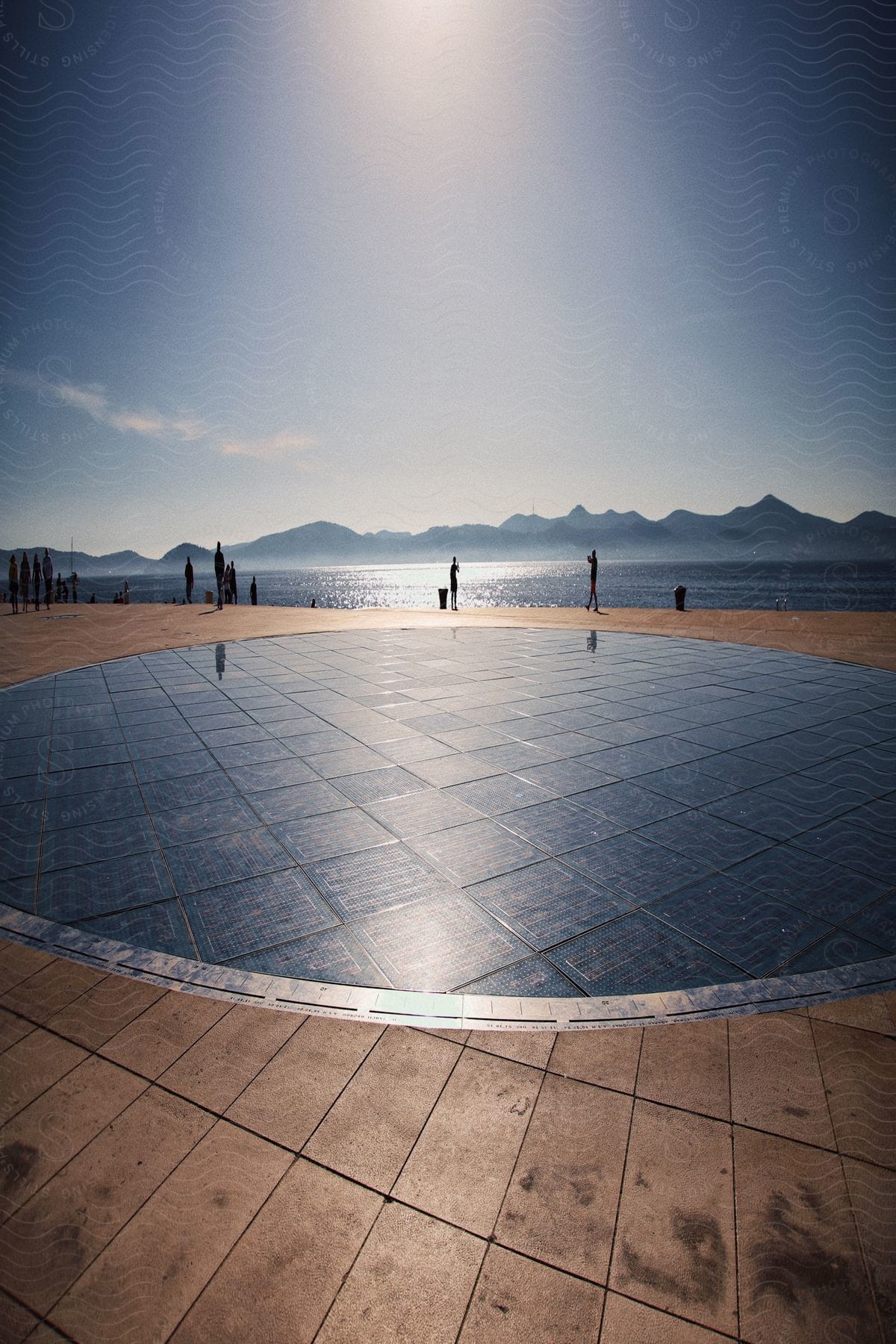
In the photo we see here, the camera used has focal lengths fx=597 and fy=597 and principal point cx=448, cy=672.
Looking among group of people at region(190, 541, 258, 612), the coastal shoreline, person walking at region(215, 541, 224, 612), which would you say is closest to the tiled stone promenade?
the coastal shoreline

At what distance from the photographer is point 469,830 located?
5297mm

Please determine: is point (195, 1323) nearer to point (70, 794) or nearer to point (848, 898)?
point (848, 898)

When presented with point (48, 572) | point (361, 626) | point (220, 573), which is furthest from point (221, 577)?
point (361, 626)

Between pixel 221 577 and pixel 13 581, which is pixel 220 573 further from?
pixel 13 581

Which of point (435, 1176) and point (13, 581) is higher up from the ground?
point (13, 581)

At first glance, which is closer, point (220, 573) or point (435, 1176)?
point (435, 1176)

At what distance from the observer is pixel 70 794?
6.20 meters

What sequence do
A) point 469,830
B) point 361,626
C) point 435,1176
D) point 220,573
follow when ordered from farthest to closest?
point 220,573 → point 361,626 → point 469,830 → point 435,1176

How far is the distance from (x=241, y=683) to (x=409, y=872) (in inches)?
311

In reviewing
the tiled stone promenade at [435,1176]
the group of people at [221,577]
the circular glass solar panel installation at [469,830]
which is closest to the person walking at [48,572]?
the group of people at [221,577]

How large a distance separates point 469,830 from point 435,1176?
306cm

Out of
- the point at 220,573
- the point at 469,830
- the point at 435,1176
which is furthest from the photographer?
the point at 220,573


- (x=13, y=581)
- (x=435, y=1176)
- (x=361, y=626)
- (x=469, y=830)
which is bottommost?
(x=435, y=1176)

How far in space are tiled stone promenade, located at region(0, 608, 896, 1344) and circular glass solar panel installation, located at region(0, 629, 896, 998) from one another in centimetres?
52
